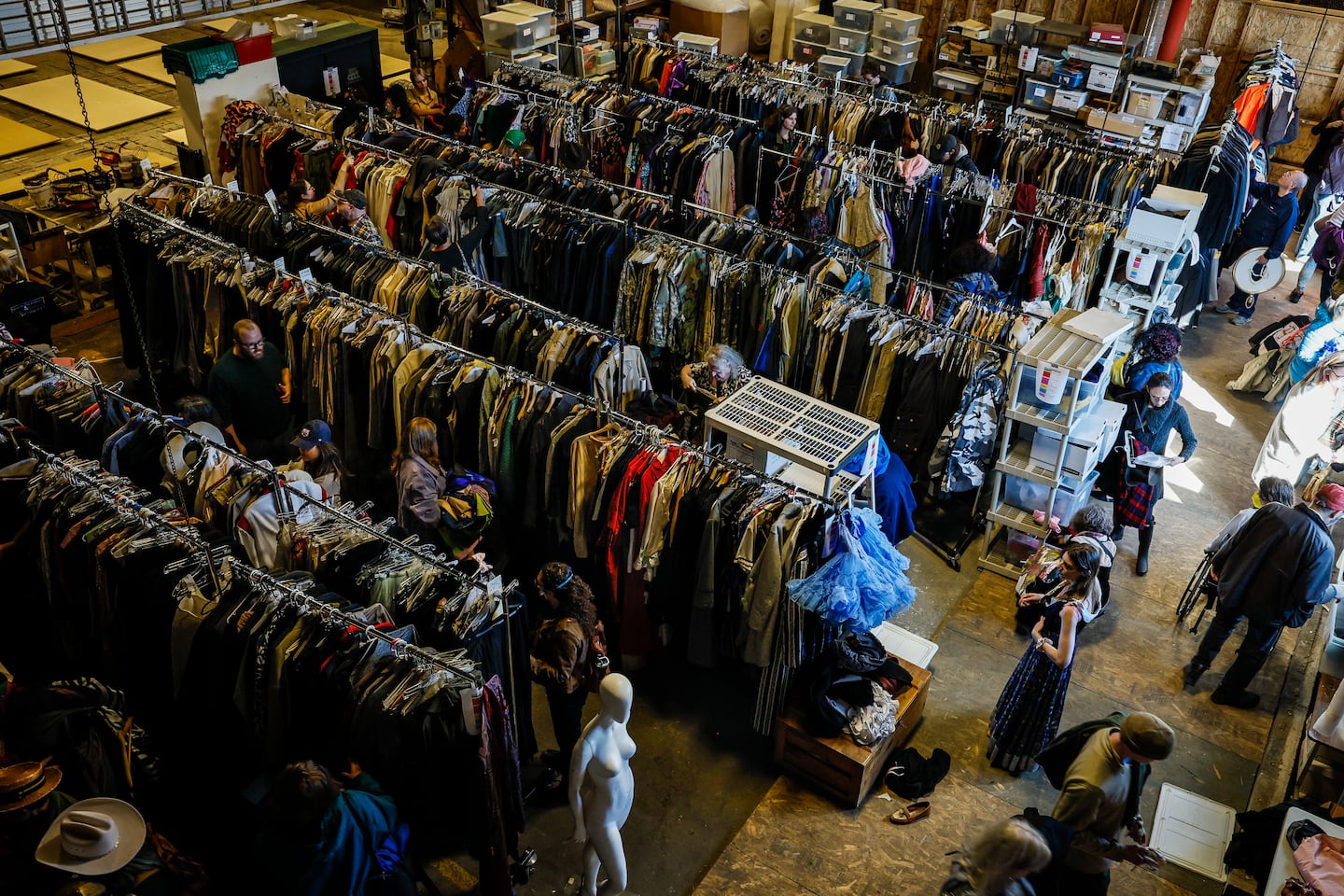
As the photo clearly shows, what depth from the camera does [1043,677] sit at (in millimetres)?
5207

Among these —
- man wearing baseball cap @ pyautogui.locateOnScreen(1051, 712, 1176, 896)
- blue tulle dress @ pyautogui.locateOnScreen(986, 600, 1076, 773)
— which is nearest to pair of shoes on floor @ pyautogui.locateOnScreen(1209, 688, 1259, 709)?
blue tulle dress @ pyautogui.locateOnScreen(986, 600, 1076, 773)

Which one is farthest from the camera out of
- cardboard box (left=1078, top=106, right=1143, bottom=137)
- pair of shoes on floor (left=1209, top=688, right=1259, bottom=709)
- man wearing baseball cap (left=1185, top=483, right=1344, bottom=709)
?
cardboard box (left=1078, top=106, right=1143, bottom=137)

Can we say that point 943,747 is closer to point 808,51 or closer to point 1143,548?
point 1143,548

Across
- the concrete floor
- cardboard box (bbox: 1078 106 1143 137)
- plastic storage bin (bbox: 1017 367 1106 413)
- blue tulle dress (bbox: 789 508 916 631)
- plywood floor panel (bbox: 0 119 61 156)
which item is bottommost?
the concrete floor

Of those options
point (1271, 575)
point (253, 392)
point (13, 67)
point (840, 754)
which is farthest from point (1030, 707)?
point (13, 67)

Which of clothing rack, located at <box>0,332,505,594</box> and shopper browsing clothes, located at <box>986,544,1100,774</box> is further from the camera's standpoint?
shopper browsing clothes, located at <box>986,544,1100,774</box>

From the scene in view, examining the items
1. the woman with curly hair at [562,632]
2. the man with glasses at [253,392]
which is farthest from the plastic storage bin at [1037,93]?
the woman with curly hair at [562,632]

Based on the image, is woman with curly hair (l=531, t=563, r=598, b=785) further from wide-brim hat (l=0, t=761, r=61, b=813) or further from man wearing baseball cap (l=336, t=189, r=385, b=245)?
man wearing baseball cap (l=336, t=189, r=385, b=245)

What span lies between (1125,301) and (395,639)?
5939 mm

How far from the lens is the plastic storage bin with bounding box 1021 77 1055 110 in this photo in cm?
1215

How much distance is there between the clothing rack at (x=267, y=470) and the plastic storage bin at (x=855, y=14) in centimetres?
984

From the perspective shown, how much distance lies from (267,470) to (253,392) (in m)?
1.62

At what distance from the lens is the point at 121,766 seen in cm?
433

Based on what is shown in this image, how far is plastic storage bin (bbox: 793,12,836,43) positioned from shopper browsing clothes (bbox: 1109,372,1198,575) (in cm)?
773
